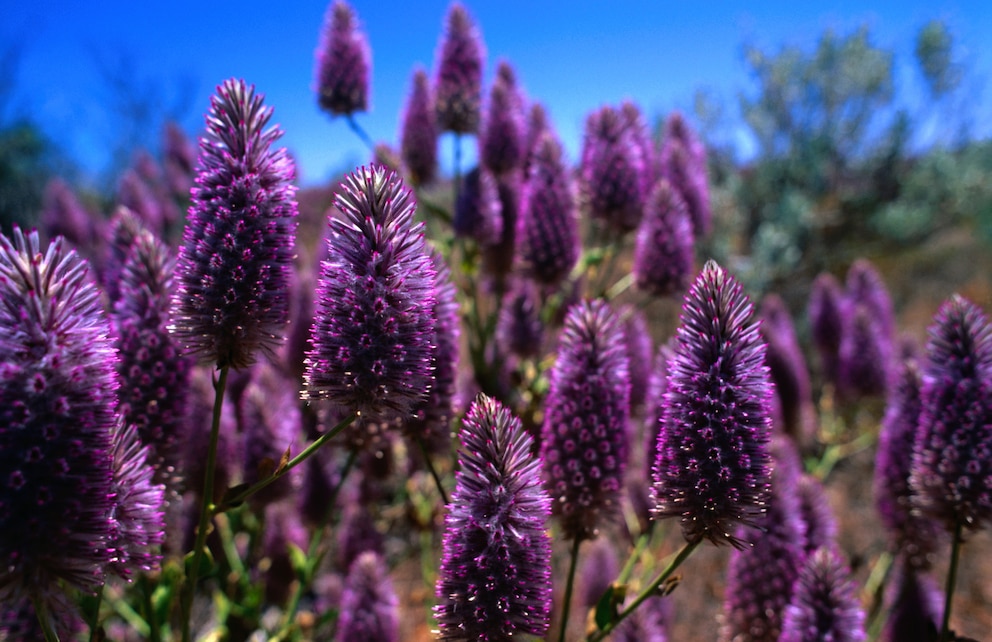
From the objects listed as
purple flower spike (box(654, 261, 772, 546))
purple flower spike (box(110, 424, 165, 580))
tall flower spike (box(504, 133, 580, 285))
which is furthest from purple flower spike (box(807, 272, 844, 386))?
purple flower spike (box(110, 424, 165, 580))

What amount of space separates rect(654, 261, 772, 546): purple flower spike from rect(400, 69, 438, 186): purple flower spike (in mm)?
2367

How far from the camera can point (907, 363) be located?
2434 mm

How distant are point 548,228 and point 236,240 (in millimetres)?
1613

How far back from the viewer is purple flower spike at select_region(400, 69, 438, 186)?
11.4ft

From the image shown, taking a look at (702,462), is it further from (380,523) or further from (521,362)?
(380,523)

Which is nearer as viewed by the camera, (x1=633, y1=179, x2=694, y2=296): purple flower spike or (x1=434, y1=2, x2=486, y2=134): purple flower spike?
(x1=633, y1=179, x2=694, y2=296): purple flower spike

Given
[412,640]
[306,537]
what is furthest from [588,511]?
[412,640]

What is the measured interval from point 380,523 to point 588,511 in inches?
97.7

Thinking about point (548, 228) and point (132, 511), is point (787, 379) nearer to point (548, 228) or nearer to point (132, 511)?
point (548, 228)

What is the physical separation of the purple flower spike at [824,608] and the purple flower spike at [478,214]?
6.16 ft

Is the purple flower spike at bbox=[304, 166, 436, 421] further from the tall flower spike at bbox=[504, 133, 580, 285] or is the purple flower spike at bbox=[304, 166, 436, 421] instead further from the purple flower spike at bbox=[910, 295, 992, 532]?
the purple flower spike at bbox=[910, 295, 992, 532]

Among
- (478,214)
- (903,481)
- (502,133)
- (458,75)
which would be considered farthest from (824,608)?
(458,75)

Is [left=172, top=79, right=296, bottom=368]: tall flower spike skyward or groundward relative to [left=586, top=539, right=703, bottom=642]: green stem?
skyward

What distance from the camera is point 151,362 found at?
181cm
